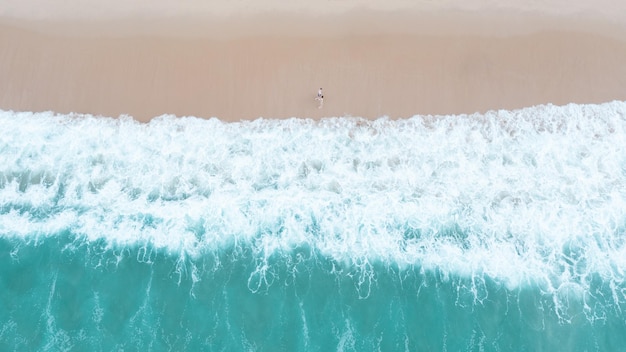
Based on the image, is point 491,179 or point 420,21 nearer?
point 491,179

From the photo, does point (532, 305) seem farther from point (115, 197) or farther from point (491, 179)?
point (115, 197)

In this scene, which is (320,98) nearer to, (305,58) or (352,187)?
(305,58)

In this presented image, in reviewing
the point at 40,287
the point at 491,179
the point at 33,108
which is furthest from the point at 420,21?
the point at 40,287

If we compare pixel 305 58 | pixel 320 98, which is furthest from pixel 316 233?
pixel 305 58

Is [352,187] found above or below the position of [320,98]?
below

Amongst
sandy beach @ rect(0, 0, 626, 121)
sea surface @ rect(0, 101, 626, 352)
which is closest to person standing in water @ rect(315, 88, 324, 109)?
sandy beach @ rect(0, 0, 626, 121)

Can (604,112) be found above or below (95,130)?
above

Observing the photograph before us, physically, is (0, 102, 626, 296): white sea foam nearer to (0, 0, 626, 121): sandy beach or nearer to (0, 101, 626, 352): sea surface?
(0, 101, 626, 352): sea surface
